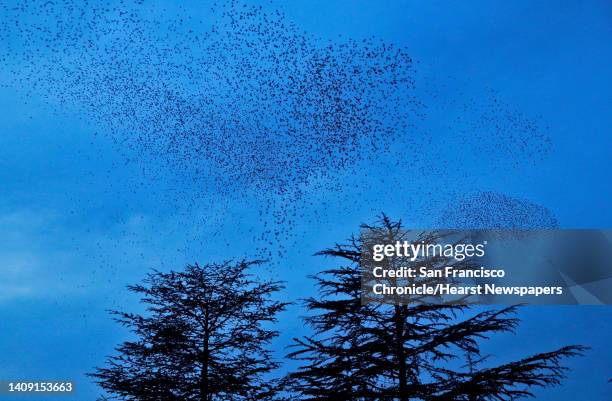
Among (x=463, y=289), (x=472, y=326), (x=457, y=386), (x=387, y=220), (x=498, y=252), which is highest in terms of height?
(x=387, y=220)

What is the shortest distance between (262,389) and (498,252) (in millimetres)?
9495

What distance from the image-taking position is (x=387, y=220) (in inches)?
626

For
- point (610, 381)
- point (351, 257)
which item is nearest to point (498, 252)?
point (351, 257)

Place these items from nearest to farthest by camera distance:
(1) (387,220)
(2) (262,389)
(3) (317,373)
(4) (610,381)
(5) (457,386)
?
1. (5) (457,386)
2. (3) (317,373)
3. (1) (387,220)
4. (4) (610,381)
5. (2) (262,389)

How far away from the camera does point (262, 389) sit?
1925 centimetres

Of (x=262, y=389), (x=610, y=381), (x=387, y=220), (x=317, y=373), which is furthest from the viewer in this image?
(x=262, y=389)

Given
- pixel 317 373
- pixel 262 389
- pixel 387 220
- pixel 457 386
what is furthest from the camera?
pixel 262 389

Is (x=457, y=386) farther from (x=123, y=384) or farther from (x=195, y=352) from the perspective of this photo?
(x=123, y=384)

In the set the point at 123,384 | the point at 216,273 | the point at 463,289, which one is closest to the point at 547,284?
the point at 463,289

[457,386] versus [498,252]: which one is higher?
[498,252]

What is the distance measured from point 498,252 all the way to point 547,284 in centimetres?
190

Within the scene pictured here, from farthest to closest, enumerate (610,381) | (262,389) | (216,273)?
(216,273) < (262,389) < (610,381)

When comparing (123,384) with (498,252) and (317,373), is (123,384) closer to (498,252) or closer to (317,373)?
(317,373)

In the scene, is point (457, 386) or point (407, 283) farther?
point (407, 283)
